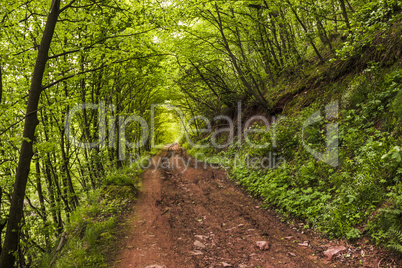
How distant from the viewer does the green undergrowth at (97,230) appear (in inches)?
216

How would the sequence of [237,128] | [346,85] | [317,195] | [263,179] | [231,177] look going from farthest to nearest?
[237,128] < [231,177] < [263,179] < [346,85] < [317,195]

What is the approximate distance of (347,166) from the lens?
236 inches

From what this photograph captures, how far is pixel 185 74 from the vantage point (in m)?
17.5

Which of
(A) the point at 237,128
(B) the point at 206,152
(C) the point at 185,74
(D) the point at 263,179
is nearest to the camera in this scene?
(D) the point at 263,179

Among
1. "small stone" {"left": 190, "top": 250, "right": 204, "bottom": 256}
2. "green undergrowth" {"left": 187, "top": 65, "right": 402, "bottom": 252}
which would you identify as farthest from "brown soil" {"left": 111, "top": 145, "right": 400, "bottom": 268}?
"green undergrowth" {"left": 187, "top": 65, "right": 402, "bottom": 252}

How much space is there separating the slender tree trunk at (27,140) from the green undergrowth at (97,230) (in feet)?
3.73

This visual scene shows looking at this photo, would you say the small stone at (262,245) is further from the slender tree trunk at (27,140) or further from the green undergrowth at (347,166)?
the slender tree trunk at (27,140)

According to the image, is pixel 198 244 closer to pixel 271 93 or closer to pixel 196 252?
pixel 196 252

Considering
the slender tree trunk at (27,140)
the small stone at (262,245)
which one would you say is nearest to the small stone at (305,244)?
the small stone at (262,245)

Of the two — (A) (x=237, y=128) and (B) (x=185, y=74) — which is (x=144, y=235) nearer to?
(A) (x=237, y=128)

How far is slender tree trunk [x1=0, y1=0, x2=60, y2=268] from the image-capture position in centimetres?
501

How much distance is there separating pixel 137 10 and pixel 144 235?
6.99 meters

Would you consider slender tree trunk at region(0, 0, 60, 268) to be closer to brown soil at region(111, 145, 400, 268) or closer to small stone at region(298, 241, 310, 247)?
brown soil at region(111, 145, 400, 268)

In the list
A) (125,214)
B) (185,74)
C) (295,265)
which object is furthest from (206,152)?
(295,265)
